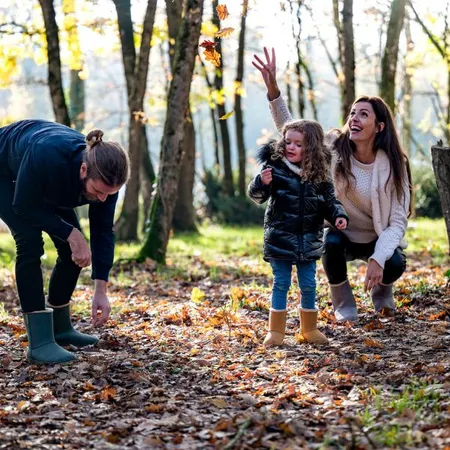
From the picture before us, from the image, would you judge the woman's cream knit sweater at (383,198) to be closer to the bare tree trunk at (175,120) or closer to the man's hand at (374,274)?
the man's hand at (374,274)

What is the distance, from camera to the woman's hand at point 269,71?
6.05m

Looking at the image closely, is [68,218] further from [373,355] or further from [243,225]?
[243,225]

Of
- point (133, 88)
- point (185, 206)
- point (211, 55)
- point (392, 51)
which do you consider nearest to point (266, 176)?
point (211, 55)

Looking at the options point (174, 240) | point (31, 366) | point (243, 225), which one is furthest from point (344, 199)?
point (243, 225)

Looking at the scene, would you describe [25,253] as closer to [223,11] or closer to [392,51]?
[223,11]

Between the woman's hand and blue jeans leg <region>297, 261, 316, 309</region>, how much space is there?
61.2 inches

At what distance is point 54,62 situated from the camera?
40.1 feet

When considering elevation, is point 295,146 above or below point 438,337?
above

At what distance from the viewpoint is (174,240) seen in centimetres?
1430

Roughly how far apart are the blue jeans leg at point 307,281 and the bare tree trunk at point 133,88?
22.7 feet

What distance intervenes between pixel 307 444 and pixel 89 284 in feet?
20.6

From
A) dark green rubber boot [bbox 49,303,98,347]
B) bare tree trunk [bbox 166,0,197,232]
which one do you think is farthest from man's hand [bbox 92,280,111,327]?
bare tree trunk [bbox 166,0,197,232]

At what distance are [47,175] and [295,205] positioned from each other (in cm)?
171

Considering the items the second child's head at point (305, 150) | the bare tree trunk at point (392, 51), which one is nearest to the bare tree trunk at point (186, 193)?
the bare tree trunk at point (392, 51)
